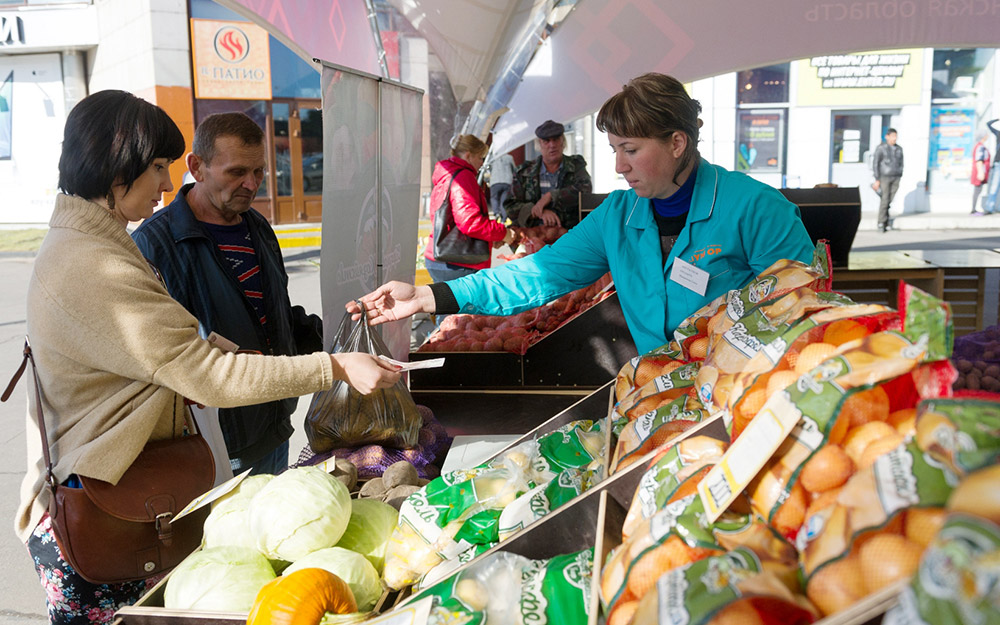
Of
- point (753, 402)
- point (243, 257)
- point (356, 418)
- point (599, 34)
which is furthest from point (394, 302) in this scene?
point (599, 34)

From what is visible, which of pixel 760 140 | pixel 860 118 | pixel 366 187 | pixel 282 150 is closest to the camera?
pixel 366 187

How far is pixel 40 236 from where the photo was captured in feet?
49.6

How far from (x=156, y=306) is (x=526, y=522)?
883mm

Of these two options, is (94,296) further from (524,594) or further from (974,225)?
(974,225)

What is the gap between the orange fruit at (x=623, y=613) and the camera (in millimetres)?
896

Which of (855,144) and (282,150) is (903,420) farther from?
(855,144)

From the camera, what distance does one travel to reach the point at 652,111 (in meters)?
2.05

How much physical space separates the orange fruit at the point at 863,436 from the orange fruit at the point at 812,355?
156 millimetres

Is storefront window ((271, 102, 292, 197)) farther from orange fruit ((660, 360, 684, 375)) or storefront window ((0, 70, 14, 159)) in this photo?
orange fruit ((660, 360, 684, 375))

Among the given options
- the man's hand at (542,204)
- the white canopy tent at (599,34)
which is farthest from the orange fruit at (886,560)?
the man's hand at (542,204)

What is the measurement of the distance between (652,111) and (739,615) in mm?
1577

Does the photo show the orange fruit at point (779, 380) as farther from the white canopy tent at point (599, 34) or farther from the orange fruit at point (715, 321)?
the white canopy tent at point (599, 34)

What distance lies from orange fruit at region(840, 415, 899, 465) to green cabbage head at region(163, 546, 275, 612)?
1.04 meters

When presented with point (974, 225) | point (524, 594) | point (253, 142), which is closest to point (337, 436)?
point (253, 142)
